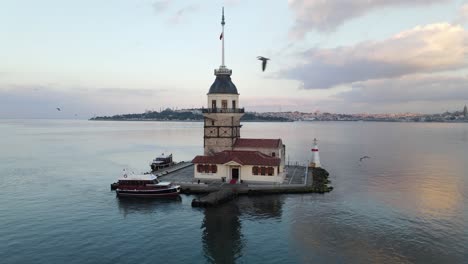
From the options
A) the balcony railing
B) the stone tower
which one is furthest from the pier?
the balcony railing

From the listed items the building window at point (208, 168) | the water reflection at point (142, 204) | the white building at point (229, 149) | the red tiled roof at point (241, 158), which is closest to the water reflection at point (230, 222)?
the white building at point (229, 149)

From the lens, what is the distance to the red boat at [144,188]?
40.7 m

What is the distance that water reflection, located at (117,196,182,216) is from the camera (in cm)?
3647

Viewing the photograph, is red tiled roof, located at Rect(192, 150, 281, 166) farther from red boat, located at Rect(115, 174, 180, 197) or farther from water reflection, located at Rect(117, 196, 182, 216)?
water reflection, located at Rect(117, 196, 182, 216)

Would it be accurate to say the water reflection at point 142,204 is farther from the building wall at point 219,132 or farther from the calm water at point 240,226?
the building wall at point 219,132

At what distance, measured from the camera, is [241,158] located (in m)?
44.5

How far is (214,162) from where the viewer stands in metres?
44.8

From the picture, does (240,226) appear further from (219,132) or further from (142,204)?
(219,132)

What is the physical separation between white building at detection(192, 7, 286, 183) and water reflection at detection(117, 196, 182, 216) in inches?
254

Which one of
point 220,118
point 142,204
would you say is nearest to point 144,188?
point 142,204

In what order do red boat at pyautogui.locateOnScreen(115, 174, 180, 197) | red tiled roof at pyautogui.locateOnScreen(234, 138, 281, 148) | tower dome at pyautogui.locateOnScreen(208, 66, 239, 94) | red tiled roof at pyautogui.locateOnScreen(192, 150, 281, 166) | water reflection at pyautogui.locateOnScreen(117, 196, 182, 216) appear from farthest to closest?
tower dome at pyautogui.locateOnScreen(208, 66, 239, 94), red tiled roof at pyautogui.locateOnScreen(234, 138, 281, 148), red tiled roof at pyautogui.locateOnScreen(192, 150, 281, 166), red boat at pyautogui.locateOnScreen(115, 174, 180, 197), water reflection at pyautogui.locateOnScreen(117, 196, 182, 216)

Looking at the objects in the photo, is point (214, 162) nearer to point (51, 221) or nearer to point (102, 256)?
point (51, 221)

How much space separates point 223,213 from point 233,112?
690 inches

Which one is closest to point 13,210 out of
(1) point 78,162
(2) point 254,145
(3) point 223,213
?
(3) point 223,213
